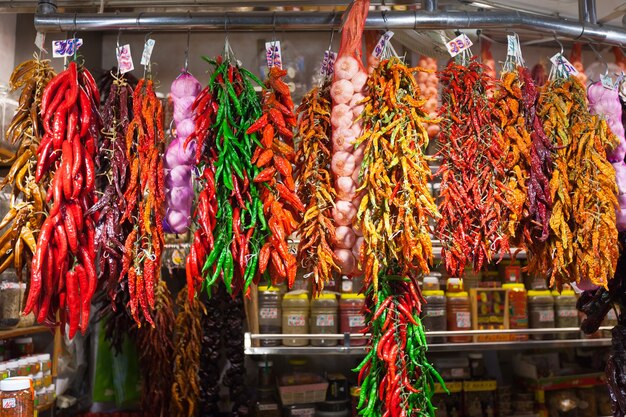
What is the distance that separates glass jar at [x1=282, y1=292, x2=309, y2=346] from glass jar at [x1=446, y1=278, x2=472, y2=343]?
3.79 feet

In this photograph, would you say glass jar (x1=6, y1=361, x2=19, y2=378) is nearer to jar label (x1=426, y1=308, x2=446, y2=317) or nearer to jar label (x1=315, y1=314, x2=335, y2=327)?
jar label (x1=315, y1=314, x2=335, y2=327)

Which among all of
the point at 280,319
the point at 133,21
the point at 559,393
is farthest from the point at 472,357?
the point at 133,21

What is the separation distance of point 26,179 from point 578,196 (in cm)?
253

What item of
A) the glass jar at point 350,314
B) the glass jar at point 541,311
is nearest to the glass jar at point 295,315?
the glass jar at point 350,314

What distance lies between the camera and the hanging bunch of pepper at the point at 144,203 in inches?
98.1

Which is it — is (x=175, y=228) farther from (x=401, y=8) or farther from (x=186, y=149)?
(x=401, y=8)

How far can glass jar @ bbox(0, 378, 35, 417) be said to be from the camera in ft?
9.83

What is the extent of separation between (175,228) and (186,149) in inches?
14.2

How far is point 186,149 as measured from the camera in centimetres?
264

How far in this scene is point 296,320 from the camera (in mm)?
4555

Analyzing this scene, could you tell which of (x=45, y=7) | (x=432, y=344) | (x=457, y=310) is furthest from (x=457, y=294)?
(x=45, y=7)

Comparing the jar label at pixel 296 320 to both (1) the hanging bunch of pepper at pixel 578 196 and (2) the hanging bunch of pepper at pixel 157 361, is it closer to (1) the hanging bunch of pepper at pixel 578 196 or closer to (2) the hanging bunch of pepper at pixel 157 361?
(2) the hanging bunch of pepper at pixel 157 361

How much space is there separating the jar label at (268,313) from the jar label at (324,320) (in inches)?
13.2

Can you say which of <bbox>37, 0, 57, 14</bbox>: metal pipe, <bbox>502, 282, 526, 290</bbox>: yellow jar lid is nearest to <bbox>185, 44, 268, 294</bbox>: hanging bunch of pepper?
<bbox>37, 0, 57, 14</bbox>: metal pipe
